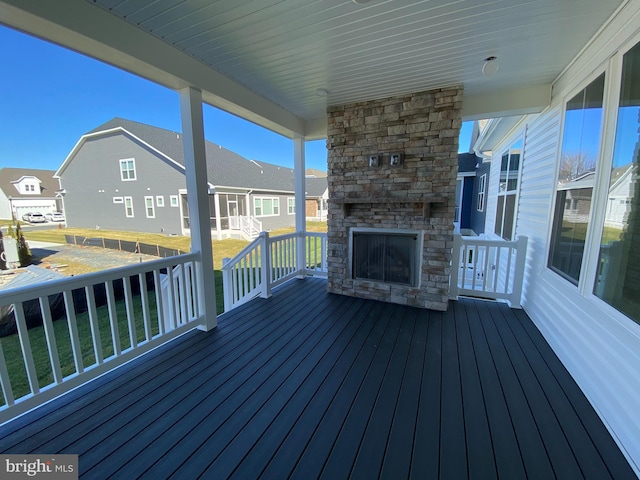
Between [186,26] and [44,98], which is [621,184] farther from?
[44,98]

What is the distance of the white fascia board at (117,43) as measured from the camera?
1.67 m

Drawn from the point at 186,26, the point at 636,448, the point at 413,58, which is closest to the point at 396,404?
the point at 636,448

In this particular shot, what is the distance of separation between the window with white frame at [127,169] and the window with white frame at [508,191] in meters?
10.6

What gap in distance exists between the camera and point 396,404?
1.88 meters

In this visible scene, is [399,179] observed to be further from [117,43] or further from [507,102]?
[117,43]

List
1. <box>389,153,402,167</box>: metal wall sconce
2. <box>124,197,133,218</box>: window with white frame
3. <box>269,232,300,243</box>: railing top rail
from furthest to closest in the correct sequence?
<box>124,197,133,218</box>: window with white frame
<box>269,232,300,243</box>: railing top rail
<box>389,153,402,167</box>: metal wall sconce

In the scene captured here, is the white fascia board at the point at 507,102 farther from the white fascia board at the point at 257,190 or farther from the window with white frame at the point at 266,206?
the window with white frame at the point at 266,206

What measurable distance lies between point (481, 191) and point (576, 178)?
5.58 metres

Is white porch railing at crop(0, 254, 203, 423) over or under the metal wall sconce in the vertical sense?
under

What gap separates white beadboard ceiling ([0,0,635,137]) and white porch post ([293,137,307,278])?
1.46m

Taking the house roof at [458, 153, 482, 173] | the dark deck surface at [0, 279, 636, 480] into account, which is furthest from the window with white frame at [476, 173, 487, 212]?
the dark deck surface at [0, 279, 636, 480]

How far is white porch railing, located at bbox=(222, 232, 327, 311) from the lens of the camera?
3.64 metres

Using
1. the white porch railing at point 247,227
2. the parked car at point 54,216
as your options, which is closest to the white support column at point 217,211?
the white porch railing at point 247,227

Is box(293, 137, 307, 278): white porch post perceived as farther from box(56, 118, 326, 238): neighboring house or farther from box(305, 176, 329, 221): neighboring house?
box(305, 176, 329, 221): neighboring house
